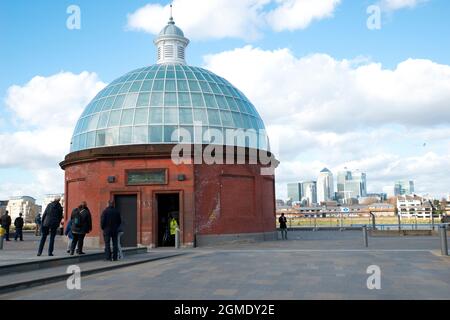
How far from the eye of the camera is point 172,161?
2280cm

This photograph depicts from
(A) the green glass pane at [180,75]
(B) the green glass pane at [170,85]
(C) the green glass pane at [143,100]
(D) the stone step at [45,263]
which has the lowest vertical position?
(D) the stone step at [45,263]

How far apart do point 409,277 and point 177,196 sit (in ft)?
49.7

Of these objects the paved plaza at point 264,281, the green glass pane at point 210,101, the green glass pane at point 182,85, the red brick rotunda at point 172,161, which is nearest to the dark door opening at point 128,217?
the red brick rotunda at point 172,161

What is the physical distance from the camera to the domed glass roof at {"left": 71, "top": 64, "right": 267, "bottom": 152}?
24125 millimetres

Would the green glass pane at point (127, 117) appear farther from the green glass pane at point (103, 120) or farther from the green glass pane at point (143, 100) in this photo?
the green glass pane at point (103, 120)

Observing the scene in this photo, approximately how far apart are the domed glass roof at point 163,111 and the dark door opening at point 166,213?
3141 mm

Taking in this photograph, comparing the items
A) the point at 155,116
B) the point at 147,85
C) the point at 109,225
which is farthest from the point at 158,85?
the point at 109,225

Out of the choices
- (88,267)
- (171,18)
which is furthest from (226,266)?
(171,18)

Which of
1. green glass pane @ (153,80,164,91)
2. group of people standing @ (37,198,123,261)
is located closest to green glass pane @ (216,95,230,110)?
green glass pane @ (153,80,164,91)

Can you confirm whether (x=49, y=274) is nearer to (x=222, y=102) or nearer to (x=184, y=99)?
(x=184, y=99)

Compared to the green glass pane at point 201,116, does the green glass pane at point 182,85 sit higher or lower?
higher

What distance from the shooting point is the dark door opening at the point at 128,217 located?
2278 centimetres

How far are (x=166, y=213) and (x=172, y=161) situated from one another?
354cm
